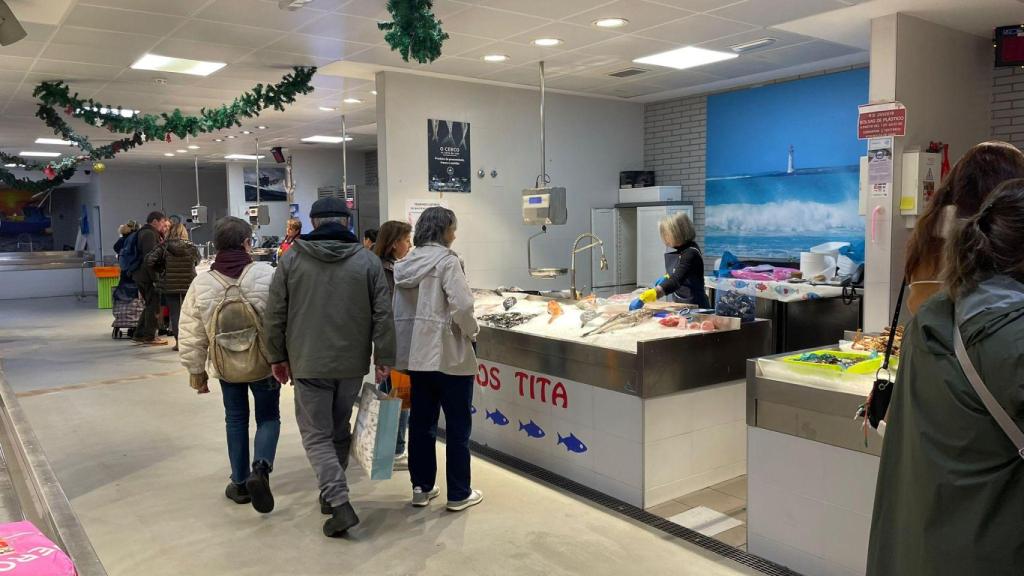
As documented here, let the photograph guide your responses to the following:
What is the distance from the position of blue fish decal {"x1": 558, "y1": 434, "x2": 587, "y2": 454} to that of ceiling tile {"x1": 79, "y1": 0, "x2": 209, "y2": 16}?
364 centimetres

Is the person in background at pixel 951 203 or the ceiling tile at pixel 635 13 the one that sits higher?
the ceiling tile at pixel 635 13

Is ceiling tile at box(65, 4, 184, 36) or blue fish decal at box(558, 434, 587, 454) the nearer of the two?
blue fish decal at box(558, 434, 587, 454)

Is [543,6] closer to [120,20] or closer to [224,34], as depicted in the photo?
[224,34]

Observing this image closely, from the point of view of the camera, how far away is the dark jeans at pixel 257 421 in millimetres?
3969

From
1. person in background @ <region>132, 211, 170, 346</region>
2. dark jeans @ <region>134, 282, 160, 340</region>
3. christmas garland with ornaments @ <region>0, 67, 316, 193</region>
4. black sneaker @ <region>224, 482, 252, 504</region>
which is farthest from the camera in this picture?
dark jeans @ <region>134, 282, 160, 340</region>

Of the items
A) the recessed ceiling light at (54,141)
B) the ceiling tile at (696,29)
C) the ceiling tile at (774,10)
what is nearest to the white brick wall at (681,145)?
the ceiling tile at (696,29)

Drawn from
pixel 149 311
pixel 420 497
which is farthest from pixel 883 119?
pixel 149 311

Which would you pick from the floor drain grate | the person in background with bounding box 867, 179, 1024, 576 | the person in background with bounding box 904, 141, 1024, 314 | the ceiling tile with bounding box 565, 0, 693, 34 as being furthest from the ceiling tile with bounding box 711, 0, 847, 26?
the person in background with bounding box 867, 179, 1024, 576

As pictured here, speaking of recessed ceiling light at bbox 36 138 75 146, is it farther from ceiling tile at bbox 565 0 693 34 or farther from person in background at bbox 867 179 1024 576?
person in background at bbox 867 179 1024 576

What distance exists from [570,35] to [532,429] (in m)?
3.16

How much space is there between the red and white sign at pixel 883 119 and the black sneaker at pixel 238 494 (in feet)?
15.7

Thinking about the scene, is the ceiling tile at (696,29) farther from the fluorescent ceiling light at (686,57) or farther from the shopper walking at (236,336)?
the shopper walking at (236,336)

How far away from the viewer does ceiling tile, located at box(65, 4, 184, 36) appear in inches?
205

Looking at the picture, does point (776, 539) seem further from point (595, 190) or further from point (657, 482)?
point (595, 190)
